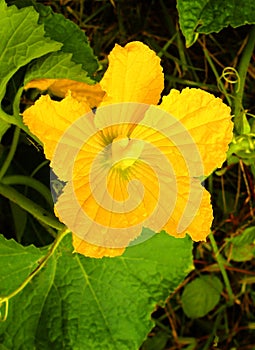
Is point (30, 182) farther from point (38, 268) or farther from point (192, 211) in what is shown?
point (192, 211)

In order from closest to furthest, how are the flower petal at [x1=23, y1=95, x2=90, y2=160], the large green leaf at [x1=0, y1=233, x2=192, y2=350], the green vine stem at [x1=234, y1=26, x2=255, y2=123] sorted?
the flower petal at [x1=23, y1=95, x2=90, y2=160] < the large green leaf at [x1=0, y1=233, x2=192, y2=350] < the green vine stem at [x1=234, y1=26, x2=255, y2=123]

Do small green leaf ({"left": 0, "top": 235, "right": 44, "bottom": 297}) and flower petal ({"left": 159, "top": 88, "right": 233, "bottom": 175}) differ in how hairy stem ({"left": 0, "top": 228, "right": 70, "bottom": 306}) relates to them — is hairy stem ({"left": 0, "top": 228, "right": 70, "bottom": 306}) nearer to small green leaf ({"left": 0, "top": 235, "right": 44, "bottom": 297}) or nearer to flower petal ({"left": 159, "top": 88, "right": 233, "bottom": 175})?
small green leaf ({"left": 0, "top": 235, "right": 44, "bottom": 297})

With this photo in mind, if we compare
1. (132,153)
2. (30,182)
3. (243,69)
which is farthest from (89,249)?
(243,69)

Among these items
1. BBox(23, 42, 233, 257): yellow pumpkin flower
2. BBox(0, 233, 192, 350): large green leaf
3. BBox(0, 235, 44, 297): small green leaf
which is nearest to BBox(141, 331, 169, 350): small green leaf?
BBox(0, 233, 192, 350): large green leaf

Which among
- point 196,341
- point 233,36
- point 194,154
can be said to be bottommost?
point 196,341

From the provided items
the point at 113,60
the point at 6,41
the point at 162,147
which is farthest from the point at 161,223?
the point at 6,41

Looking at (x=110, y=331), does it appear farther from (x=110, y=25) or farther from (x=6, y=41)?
(x=110, y=25)

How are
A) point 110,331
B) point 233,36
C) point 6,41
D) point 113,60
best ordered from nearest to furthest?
1. point 113,60
2. point 6,41
3. point 110,331
4. point 233,36
